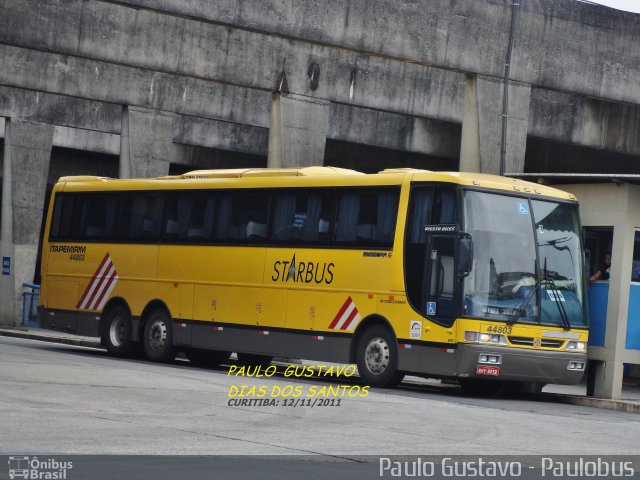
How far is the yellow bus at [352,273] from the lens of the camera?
2089 cm

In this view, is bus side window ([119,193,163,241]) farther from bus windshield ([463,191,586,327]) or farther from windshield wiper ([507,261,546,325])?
windshield wiper ([507,261,546,325])

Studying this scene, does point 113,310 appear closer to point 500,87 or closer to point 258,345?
point 258,345

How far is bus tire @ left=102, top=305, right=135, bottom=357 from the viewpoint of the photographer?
26797 mm

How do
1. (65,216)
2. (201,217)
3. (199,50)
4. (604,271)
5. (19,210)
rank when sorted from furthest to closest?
(19,210)
(199,50)
(65,216)
(201,217)
(604,271)

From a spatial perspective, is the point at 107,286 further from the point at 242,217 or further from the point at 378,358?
the point at 378,358

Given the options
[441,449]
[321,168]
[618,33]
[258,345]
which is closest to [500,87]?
[618,33]

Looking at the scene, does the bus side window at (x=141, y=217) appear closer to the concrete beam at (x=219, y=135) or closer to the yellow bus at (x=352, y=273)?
the yellow bus at (x=352, y=273)

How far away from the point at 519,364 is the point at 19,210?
69.7 feet

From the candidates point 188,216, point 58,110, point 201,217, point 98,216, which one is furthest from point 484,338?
point 58,110

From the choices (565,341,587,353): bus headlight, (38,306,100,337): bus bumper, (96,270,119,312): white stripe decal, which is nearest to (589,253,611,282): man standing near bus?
(565,341,587,353): bus headlight

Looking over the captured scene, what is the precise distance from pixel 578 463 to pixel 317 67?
18493 millimetres

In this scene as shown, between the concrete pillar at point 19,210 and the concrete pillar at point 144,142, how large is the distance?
14.6ft

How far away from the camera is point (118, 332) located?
27234 millimetres

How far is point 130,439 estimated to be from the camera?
40.4 feet
